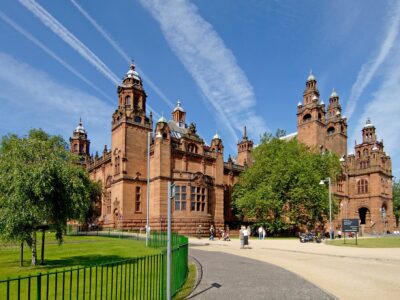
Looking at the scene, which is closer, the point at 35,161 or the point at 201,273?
the point at 201,273

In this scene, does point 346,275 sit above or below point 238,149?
below

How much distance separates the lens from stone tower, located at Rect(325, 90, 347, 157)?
3041 inches

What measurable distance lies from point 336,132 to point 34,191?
7354 centimetres

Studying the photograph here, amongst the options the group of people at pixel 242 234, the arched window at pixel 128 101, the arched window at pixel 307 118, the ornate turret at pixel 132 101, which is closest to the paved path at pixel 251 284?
the group of people at pixel 242 234

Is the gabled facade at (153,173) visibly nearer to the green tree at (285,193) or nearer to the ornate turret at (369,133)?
the green tree at (285,193)

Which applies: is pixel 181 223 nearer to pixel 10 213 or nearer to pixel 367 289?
pixel 10 213

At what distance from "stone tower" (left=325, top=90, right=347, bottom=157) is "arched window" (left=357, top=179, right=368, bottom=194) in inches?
284

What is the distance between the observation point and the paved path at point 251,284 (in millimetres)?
10414

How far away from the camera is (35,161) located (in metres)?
16.3

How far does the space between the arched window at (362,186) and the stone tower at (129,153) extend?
47186 mm

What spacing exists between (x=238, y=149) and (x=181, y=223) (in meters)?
34.1

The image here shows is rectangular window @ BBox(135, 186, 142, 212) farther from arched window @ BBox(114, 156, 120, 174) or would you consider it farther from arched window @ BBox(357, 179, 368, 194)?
arched window @ BBox(357, 179, 368, 194)

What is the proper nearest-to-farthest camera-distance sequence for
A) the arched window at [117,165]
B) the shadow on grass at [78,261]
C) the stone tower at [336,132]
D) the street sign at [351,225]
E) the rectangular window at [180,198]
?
1. the shadow on grass at [78,261]
2. the street sign at [351,225]
3. the rectangular window at [180,198]
4. the arched window at [117,165]
5. the stone tower at [336,132]

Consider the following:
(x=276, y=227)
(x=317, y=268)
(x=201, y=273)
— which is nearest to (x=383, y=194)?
(x=276, y=227)
